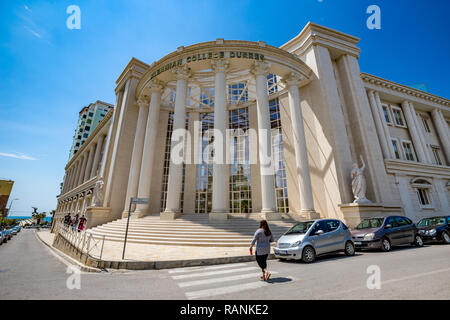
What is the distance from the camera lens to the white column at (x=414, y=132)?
20797 mm

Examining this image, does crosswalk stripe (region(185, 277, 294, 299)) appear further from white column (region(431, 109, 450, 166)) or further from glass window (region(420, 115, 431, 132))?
glass window (region(420, 115, 431, 132))

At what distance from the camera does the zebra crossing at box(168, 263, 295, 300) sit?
408cm

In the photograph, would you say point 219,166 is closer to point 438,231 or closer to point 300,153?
point 300,153

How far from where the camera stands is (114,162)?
63.8 ft

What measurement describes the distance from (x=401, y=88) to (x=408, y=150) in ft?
24.3

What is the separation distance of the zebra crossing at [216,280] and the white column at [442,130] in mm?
31235

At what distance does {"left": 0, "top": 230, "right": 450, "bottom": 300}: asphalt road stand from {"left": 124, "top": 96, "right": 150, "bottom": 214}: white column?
39.1 ft

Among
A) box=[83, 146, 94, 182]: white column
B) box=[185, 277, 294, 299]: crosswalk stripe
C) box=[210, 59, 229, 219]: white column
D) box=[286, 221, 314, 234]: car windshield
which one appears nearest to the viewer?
box=[185, 277, 294, 299]: crosswalk stripe

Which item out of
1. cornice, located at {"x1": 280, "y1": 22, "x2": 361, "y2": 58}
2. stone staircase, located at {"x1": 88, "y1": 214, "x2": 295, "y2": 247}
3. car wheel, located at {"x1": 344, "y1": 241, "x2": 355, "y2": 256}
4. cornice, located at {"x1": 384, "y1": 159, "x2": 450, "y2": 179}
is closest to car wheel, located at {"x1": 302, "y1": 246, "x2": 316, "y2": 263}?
car wheel, located at {"x1": 344, "y1": 241, "x2": 355, "y2": 256}

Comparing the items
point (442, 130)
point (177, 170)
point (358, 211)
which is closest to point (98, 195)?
point (177, 170)

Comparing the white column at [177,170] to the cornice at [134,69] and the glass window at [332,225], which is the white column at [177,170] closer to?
the cornice at [134,69]

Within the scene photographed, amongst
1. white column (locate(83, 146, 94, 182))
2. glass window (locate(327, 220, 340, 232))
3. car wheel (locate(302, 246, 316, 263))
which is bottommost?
car wheel (locate(302, 246, 316, 263))
